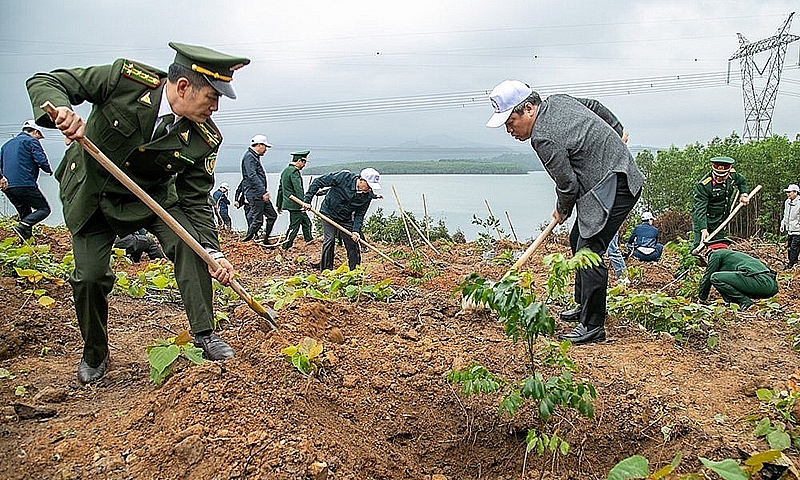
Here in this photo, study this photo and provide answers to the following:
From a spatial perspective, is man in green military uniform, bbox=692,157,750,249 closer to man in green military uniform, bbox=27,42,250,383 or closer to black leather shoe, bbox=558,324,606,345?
black leather shoe, bbox=558,324,606,345

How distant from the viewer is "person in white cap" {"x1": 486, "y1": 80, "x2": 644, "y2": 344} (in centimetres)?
402

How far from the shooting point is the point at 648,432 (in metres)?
2.86

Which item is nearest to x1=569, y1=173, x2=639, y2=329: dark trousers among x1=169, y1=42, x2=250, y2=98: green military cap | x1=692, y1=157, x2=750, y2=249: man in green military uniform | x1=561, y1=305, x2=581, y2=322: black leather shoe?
x1=561, y1=305, x2=581, y2=322: black leather shoe

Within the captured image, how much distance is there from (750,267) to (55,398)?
17.3ft

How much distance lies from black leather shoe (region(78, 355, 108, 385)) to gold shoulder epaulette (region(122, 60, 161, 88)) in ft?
4.55

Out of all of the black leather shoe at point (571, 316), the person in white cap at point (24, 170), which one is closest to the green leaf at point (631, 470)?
the black leather shoe at point (571, 316)

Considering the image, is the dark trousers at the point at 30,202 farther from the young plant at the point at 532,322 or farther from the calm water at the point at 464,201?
the young plant at the point at 532,322

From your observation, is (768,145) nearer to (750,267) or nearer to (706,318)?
(750,267)

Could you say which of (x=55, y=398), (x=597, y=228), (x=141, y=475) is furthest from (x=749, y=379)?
(x=55, y=398)

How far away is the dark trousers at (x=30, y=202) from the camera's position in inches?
320

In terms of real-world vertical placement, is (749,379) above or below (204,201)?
below

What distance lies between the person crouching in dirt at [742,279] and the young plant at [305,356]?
4.05 metres

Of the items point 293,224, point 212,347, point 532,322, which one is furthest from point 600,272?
point 293,224

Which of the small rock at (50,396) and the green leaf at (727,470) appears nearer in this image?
the green leaf at (727,470)
